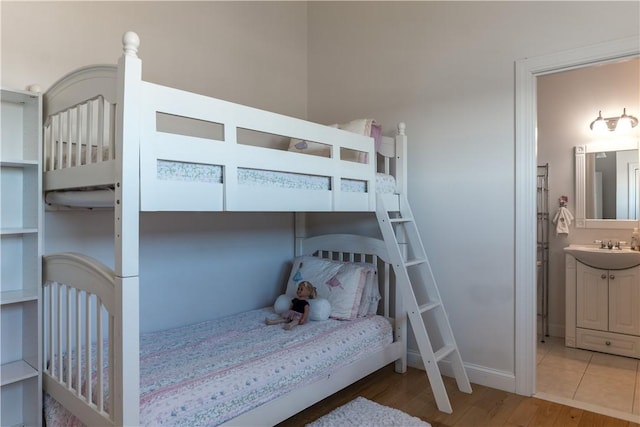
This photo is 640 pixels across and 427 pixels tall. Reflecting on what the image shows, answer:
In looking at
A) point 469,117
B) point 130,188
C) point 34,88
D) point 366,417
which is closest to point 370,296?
point 366,417

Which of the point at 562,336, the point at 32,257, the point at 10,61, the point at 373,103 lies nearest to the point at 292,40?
the point at 373,103

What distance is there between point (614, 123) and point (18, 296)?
4.43 m

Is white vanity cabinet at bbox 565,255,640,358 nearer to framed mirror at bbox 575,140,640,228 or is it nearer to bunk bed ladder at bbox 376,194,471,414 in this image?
framed mirror at bbox 575,140,640,228

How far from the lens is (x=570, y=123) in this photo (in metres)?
3.71

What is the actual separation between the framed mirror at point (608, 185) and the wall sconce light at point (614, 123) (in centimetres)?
12

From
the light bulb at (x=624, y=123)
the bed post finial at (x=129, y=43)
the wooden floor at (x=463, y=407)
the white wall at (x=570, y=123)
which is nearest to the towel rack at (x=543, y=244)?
the white wall at (x=570, y=123)

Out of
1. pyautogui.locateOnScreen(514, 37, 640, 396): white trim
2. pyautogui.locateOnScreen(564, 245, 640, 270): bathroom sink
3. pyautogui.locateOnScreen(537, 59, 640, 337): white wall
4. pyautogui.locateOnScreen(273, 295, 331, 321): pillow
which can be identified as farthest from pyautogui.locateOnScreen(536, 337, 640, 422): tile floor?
pyautogui.locateOnScreen(273, 295, 331, 321): pillow

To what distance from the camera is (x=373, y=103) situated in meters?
3.27

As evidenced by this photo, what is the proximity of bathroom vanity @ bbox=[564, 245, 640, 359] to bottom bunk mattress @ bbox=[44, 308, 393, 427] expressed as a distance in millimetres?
1860

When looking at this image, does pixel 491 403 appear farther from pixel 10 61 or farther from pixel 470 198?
pixel 10 61

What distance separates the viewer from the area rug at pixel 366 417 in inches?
84.8

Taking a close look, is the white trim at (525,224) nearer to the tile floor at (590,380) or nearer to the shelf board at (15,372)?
the tile floor at (590,380)

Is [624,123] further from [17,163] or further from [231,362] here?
[17,163]

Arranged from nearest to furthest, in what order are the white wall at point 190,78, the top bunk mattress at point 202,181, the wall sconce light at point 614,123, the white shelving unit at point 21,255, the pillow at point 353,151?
the top bunk mattress at point 202,181
the white shelving unit at point 21,255
the white wall at point 190,78
the pillow at point 353,151
the wall sconce light at point 614,123
